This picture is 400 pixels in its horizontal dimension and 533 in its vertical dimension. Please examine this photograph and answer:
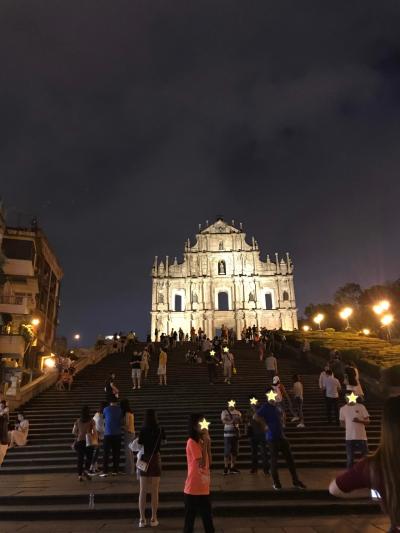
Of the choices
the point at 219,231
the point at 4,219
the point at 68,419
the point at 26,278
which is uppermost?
the point at 219,231

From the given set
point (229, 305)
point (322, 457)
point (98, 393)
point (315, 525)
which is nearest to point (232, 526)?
point (315, 525)

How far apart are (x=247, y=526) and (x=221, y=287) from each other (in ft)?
157

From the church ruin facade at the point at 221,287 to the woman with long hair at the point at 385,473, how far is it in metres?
49.0

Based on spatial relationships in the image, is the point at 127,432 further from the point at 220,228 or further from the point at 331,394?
the point at 220,228

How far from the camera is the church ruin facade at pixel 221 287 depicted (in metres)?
51.7

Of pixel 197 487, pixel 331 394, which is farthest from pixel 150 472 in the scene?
pixel 331 394

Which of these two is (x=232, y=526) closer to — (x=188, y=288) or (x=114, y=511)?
(x=114, y=511)

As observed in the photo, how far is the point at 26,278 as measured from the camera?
1305 inches

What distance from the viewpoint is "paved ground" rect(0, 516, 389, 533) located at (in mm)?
5977

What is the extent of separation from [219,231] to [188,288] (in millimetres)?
9573

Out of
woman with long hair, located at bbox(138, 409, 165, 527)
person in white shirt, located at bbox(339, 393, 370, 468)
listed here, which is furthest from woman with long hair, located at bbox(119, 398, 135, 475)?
person in white shirt, located at bbox(339, 393, 370, 468)

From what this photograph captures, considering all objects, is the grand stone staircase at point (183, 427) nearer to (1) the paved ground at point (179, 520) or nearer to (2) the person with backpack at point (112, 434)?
(1) the paved ground at point (179, 520)

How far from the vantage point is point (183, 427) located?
496 inches

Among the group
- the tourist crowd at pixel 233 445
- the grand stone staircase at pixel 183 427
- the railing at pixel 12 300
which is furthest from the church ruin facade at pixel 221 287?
the tourist crowd at pixel 233 445
